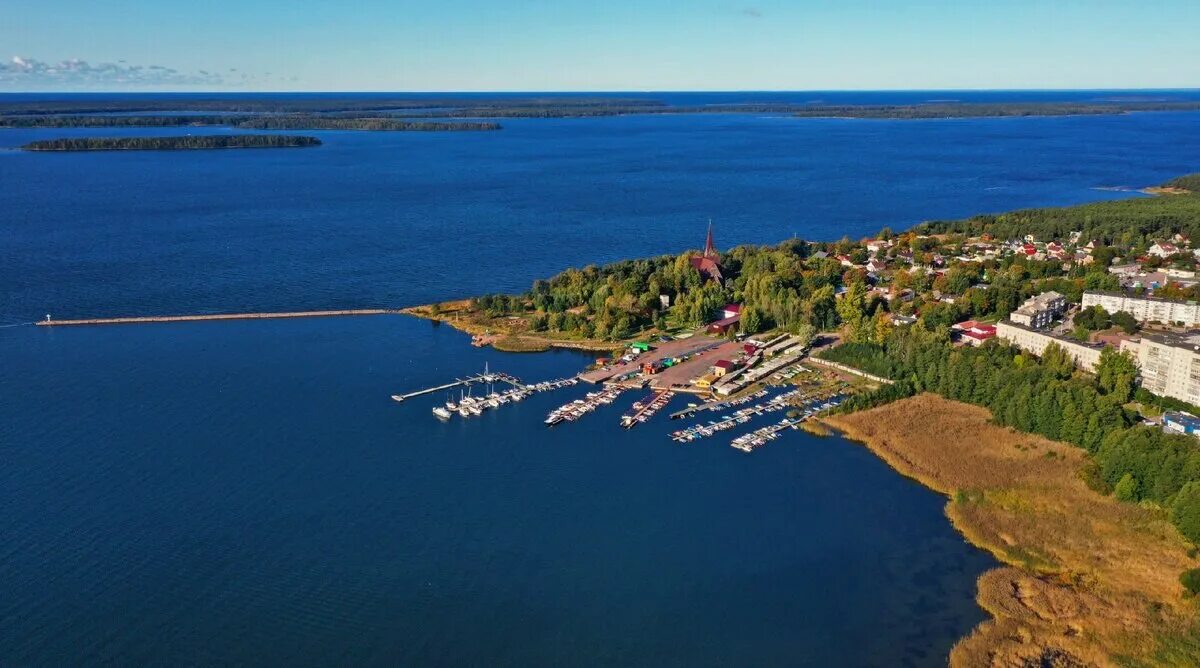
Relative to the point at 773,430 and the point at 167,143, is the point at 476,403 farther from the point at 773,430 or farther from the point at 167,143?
the point at 167,143

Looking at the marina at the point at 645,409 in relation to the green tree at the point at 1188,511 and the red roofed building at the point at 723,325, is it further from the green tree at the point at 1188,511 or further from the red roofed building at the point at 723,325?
the green tree at the point at 1188,511

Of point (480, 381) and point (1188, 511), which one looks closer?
point (1188, 511)

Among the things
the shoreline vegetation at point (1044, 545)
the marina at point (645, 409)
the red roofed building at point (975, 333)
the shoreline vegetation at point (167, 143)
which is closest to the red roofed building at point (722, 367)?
the marina at point (645, 409)

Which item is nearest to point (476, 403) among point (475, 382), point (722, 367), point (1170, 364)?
point (475, 382)

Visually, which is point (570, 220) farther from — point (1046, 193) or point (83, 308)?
point (1046, 193)

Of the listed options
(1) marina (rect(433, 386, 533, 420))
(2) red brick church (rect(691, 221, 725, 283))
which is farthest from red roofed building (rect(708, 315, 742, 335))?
(1) marina (rect(433, 386, 533, 420))
